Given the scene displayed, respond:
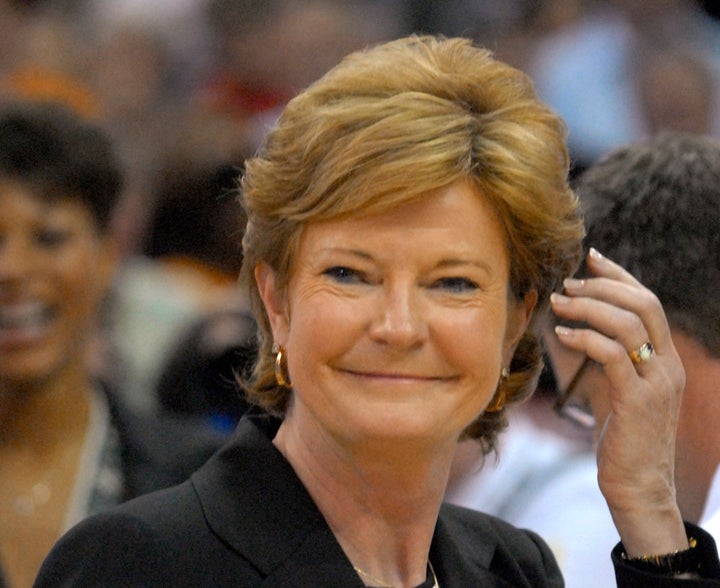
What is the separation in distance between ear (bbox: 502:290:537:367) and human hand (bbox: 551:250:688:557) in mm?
55

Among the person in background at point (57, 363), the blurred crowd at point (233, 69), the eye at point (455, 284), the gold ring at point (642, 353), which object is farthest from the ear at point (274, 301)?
the blurred crowd at point (233, 69)

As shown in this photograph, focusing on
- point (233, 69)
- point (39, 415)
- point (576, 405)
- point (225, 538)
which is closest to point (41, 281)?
point (39, 415)

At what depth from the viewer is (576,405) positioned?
10.2 feet

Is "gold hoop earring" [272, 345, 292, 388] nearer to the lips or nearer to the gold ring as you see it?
the gold ring

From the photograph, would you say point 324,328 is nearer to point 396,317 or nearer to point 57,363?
point 396,317

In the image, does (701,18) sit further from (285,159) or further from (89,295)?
(285,159)

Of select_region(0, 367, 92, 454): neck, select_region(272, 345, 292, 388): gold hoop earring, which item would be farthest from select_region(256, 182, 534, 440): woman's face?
select_region(0, 367, 92, 454): neck

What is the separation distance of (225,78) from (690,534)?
15.3ft

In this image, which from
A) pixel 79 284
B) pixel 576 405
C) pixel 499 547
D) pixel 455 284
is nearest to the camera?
pixel 455 284

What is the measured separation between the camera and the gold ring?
8.48 feet

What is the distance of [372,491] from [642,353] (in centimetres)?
54

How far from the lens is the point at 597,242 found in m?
3.01

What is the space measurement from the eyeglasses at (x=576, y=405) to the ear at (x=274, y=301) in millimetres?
680

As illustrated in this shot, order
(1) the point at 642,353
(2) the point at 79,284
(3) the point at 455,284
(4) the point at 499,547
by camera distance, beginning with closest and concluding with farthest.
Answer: (3) the point at 455,284 → (1) the point at 642,353 → (4) the point at 499,547 → (2) the point at 79,284
